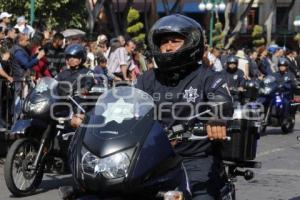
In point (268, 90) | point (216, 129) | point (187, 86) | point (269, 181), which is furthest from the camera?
point (268, 90)

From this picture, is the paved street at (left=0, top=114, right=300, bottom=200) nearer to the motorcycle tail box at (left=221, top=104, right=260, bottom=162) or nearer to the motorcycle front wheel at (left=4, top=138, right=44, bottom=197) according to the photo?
Answer: the motorcycle front wheel at (left=4, top=138, right=44, bottom=197)

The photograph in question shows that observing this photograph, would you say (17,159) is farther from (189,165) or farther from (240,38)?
(240,38)

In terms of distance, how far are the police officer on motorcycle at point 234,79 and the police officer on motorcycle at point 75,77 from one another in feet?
17.2

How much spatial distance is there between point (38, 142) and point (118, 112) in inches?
169

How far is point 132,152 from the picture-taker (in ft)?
11.0

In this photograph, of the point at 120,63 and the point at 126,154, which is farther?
the point at 120,63

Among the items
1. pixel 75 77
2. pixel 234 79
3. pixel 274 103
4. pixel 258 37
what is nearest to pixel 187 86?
pixel 75 77

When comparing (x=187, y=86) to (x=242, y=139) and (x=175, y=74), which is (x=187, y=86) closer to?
(x=175, y=74)

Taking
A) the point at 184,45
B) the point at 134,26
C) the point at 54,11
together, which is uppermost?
the point at 54,11

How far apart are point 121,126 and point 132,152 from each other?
175 mm

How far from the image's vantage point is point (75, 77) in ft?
26.6

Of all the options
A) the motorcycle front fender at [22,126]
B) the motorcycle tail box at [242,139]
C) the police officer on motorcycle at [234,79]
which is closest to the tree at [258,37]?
the police officer on motorcycle at [234,79]

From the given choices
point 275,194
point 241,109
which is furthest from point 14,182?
point 241,109

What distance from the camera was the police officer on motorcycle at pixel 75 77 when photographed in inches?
302
